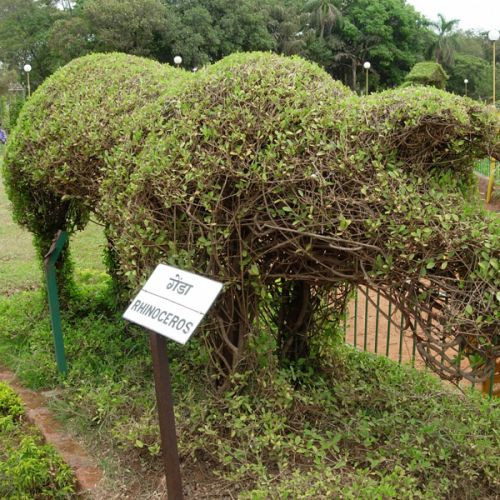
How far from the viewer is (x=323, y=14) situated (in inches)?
1764

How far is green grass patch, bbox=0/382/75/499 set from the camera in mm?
3340

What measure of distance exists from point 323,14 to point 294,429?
148 ft

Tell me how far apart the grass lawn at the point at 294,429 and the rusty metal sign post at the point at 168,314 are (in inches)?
22.3

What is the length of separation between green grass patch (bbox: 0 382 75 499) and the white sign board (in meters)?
1.38

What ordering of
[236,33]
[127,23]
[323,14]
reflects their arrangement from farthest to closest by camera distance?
1. [323,14]
2. [236,33]
3. [127,23]

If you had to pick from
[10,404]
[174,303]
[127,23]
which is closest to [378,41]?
[127,23]

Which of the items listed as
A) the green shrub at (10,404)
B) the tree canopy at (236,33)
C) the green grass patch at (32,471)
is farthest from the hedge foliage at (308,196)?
the tree canopy at (236,33)

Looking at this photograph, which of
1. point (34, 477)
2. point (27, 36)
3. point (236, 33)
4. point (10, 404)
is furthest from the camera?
point (27, 36)

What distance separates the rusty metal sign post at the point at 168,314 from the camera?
92.8 inches

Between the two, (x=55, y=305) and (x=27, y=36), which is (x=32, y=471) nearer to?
(x=55, y=305)

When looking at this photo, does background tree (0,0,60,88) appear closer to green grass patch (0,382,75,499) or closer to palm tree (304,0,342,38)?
palm tree (304,0,342,38)

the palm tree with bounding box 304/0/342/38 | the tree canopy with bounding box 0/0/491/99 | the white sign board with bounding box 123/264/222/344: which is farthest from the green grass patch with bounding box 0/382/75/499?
the palm tree with bounding box 304/0/342/38

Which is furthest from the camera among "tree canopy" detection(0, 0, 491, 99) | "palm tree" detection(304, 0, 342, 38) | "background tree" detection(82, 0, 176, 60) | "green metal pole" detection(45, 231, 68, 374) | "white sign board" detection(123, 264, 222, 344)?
"palm tree" detection(304, 0, 342, 38)

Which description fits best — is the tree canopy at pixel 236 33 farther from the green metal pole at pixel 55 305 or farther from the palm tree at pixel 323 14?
the green metal pole at pixel 55 305
